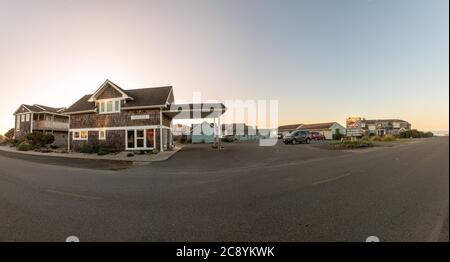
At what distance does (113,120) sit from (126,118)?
1.69m

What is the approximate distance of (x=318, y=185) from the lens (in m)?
7.02

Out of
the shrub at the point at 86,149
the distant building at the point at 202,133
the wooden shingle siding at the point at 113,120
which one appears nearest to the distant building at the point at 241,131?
the distant building at the point at 202,133

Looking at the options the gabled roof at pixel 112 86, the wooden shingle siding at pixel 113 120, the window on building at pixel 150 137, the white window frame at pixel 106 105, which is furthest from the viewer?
the white window frame at pixel 106 105

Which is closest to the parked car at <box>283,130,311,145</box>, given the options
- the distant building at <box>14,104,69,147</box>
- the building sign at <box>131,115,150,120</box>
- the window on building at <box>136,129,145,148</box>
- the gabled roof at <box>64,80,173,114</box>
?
A: the gabled roof at <box>64,80,173,114</box>

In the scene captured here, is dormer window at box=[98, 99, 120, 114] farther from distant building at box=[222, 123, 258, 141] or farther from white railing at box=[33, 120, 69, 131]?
distant building at box=[222, 123, 258, 141]

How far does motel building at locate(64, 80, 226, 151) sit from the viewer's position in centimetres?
2394

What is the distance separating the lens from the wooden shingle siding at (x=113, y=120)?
24.1m

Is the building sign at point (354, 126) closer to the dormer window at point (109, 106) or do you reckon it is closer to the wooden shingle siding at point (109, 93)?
the dormer window at point (109, 106)

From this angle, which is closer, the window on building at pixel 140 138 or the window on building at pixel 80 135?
the window on building at pixel 140 138

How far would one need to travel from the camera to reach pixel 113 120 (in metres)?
25.3

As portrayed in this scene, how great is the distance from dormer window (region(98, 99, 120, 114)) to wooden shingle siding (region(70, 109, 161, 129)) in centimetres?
46
